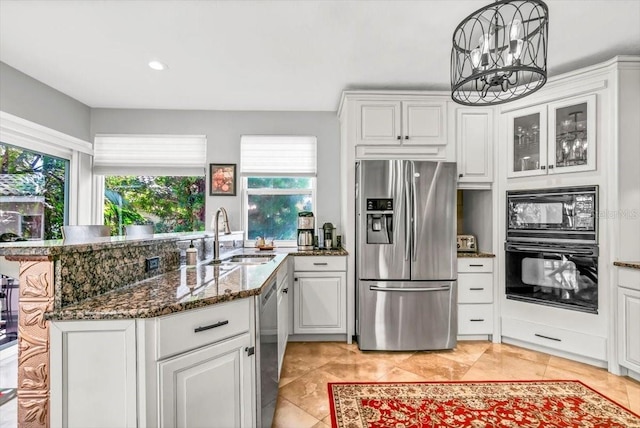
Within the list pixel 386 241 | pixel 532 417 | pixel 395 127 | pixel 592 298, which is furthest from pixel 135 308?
pixel 592 298

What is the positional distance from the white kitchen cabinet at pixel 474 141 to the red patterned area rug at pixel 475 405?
5.78 ft

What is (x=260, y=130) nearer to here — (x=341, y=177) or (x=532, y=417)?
(x=341, y=177)

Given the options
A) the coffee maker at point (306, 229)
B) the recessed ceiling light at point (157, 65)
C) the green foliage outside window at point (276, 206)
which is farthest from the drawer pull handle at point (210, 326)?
the green foliage outside window at point (276, 206)

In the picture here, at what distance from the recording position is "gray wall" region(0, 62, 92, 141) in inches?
102

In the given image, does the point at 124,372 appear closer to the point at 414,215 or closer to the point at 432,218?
the point at 414,215

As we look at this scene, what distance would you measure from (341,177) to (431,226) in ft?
3.98

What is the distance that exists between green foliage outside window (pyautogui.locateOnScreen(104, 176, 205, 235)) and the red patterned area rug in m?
2.63

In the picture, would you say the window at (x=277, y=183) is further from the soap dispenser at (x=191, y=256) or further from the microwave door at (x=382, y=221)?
the soap dispenser at (x=191, y=256)

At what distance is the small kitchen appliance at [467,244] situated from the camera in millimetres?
3068

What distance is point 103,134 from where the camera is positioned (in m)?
3.53

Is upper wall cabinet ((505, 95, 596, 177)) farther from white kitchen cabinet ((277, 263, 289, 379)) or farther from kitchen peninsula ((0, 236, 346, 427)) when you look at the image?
kitchen peninsula ((0, 236, 346, 427))

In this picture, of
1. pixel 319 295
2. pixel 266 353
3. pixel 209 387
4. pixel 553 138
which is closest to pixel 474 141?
pixel 553 138

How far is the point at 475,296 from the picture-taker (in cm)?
289

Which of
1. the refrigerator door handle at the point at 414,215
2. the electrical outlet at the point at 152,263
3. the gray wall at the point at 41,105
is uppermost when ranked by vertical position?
the gray wall at the point at 41,105
